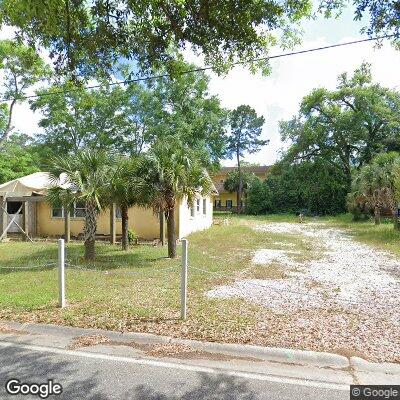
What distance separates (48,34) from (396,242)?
51.2ft

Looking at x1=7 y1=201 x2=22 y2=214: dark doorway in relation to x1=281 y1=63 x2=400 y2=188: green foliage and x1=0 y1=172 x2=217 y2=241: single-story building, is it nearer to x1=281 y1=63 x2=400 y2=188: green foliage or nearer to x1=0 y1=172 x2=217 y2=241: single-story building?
x1=0 y1=172 x2=217 y2=241: single-story building

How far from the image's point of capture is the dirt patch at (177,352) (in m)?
4.16

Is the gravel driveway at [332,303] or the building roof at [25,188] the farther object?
the building roof at [25,188]

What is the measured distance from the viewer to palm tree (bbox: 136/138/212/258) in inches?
413

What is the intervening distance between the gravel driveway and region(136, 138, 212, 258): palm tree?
3.15m

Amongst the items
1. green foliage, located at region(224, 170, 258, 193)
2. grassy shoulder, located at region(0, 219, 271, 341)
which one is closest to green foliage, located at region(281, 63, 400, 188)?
green foliage, located at region(224, 170, 258, 193)

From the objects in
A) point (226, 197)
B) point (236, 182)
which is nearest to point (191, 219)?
point (236, 182)

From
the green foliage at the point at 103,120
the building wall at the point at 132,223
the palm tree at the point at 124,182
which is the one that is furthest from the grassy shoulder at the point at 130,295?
the green foliage at the point at 103,120

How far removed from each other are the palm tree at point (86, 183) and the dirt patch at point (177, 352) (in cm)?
617

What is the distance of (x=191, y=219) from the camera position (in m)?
18.8

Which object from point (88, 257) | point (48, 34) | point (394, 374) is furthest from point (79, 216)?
point (394, 374)

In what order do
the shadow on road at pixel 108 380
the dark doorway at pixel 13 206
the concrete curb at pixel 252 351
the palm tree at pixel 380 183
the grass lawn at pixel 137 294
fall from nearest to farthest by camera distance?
1. the shadow on road at pixel 108 380
2. the concrete curb at pixel 252 351
3. the grass lawn at pixel 137 294
4. the dark doorway at pixel 13 206
5. the palm tree at pixel 380 183

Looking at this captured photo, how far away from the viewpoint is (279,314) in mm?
5621

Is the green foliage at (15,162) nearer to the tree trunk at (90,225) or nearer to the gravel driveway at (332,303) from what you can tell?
the tree trunk at (90,225)
